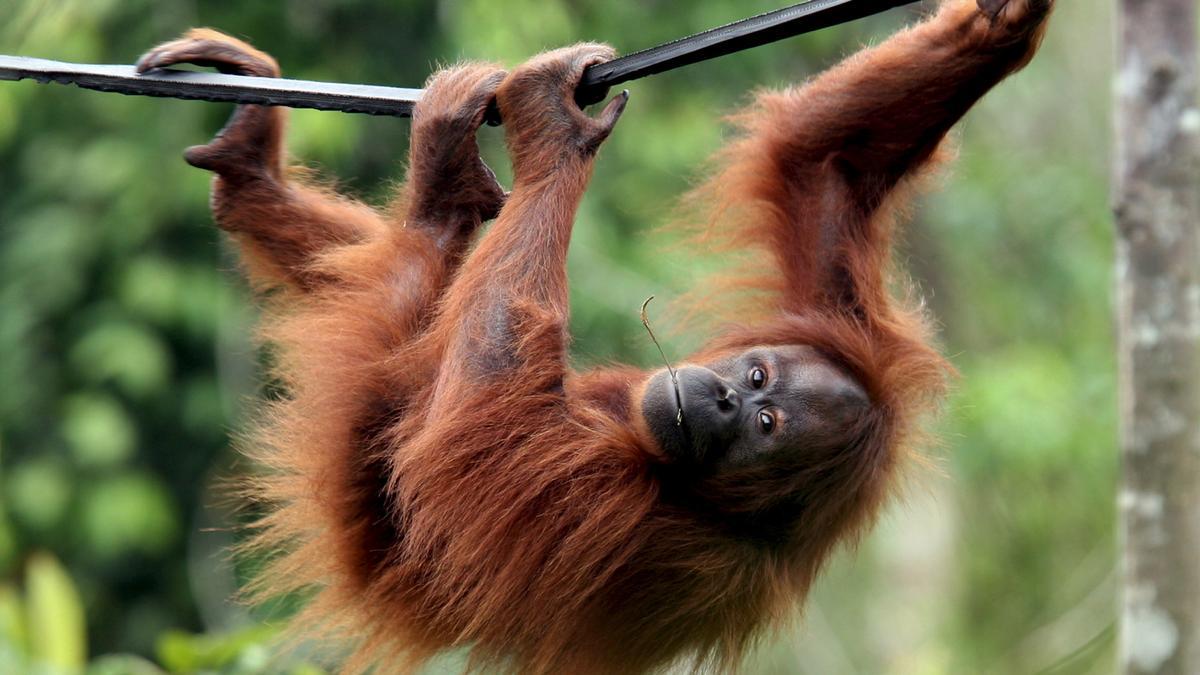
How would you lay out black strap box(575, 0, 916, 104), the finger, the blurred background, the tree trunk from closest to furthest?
black strap box(575, 0, 916, 104) → the finger → the tree trunk → the blurred background

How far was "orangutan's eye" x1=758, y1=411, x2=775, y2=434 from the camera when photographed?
3545 mm

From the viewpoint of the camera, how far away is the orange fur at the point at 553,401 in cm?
343

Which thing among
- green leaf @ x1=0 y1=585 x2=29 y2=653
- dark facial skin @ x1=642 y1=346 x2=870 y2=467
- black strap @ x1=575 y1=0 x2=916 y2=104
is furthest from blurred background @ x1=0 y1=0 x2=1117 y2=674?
black strap @ x1=575 y1=0 x2=916 y2=104

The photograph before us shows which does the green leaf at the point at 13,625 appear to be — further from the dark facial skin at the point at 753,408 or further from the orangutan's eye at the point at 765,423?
the orangutan's eye at the point at 765,423

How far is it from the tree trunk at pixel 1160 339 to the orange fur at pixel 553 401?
27.2 inches

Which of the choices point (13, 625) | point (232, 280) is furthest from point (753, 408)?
point (232, 280)

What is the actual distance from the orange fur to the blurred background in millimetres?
2390

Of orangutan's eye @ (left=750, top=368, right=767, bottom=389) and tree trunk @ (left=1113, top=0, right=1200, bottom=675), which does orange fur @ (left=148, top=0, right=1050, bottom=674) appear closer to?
orangutan's eye @ (left=750, top=368, right=767, bottom=389)

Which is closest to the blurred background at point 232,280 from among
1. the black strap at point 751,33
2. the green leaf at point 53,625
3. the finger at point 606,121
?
the green leaf at point 53,625

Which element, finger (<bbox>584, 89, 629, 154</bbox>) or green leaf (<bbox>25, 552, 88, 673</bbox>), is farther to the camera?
green leaf (<bbox>25, 552, 88, 673</bbox>)

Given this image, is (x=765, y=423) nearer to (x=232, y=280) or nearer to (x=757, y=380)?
(x=757, y=380)

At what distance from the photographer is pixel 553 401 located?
3518 millimetres

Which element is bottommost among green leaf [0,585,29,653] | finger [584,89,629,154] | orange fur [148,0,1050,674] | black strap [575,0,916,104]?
green leaf [0,585,29,653]

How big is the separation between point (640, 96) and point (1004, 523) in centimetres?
426
